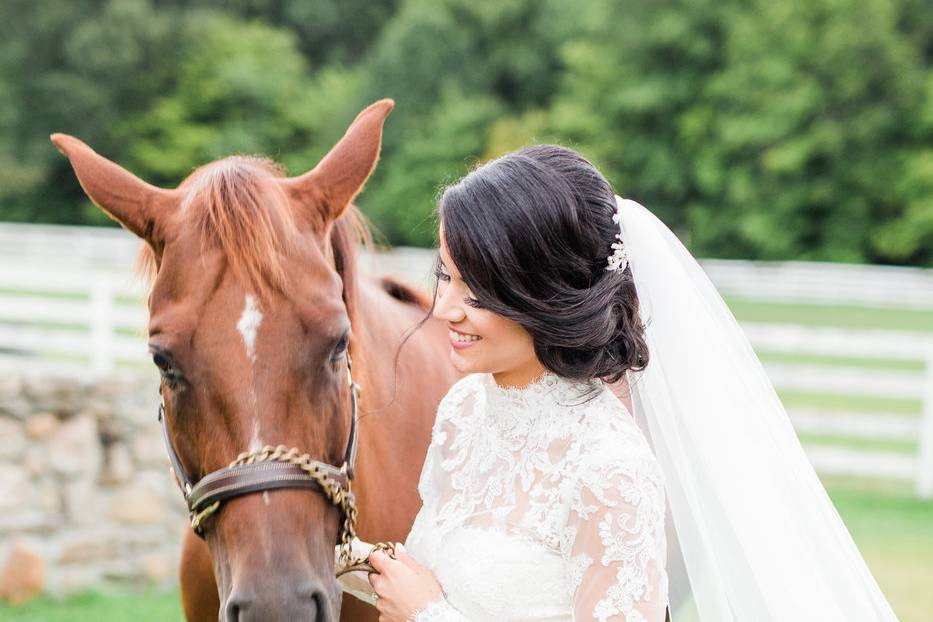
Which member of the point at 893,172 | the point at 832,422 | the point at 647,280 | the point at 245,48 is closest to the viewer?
the point at 647,280

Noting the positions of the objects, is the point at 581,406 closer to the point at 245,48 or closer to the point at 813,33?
the point at 813,33

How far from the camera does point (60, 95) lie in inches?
1412

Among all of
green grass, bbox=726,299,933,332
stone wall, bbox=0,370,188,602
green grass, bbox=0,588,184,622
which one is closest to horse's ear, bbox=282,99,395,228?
green grass, bbox=0,588,184,622

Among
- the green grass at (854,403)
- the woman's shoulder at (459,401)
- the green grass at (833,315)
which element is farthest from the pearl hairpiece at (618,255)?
the green grass at (833,315)

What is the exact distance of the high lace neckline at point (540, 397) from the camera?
1997mm

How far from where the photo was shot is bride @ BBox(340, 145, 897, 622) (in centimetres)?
183

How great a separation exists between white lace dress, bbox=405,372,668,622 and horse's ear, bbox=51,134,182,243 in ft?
2.67

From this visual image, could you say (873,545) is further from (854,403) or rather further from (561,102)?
(561,102)

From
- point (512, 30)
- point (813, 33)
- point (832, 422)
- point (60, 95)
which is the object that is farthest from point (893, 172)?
point (60, 95)

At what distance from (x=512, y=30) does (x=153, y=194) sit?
120 ft

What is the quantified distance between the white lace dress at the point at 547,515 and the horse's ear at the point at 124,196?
814mm

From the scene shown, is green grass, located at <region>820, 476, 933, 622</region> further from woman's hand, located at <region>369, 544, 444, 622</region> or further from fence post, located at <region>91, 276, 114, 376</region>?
fence post, located at <region>91, 276, 114, 376</region>

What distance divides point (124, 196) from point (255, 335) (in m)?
0.50

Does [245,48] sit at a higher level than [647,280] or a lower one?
higher
